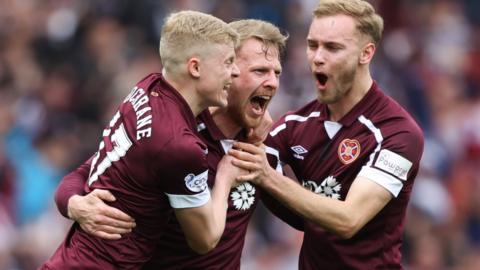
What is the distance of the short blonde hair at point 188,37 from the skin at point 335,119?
575mm

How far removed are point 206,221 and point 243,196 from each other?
574 millimetres

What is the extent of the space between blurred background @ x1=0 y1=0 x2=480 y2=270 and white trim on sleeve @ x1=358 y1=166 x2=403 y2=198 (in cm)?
349

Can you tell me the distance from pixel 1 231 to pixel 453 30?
5217 mm

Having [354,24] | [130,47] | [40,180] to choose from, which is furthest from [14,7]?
[354,24]

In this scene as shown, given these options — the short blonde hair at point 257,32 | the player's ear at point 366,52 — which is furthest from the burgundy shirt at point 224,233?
the player's ear at point 366,52

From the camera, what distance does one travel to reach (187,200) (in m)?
5.78

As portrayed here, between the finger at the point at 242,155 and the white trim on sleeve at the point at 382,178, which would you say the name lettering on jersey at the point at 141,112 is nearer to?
the finger at the point at 242,155

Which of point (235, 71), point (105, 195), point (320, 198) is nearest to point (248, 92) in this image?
point (235, 71)

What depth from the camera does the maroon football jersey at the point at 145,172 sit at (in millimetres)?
5699

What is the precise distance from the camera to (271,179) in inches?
246

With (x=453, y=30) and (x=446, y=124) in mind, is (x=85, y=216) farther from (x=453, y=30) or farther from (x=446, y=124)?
(x=453, y=30)

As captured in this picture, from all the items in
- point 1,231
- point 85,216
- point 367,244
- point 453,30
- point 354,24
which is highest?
point 354,24

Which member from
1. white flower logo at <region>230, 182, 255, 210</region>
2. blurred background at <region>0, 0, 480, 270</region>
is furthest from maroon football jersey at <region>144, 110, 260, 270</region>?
blurred background at <region>0, 0, 480, 270</region>

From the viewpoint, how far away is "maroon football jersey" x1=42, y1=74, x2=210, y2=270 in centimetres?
570
